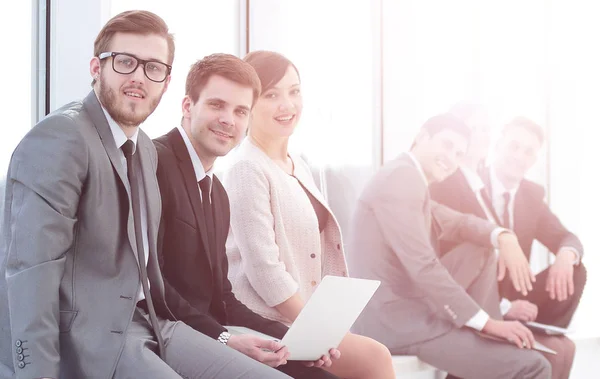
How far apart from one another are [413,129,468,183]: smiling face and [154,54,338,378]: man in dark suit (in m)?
1.61

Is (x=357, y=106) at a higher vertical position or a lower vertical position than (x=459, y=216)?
higher

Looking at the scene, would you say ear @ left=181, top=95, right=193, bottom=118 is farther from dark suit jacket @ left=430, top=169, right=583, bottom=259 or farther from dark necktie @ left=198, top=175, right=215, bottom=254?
dark suit jacket @ left=430, top=169, right=583, bottom=259

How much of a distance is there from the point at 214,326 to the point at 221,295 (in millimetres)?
260

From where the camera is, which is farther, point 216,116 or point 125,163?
point 216,116

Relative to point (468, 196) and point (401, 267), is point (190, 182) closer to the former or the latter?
point (401, 267)

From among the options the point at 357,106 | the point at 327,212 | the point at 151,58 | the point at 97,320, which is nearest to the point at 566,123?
the point at 357,106

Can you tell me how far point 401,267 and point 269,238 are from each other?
4.20ft

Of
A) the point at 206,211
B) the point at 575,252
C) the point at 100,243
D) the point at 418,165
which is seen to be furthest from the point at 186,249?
the point at 575,252

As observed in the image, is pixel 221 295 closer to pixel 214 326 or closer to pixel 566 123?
pixel 214 326

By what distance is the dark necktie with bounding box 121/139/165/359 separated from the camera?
1.96 metres

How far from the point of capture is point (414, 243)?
13.1 feet

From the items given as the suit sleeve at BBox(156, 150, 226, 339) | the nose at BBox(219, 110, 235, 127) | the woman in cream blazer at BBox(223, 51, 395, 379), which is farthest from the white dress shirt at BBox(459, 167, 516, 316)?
the suit sleeve at BBox(156, 150, 226, 339)

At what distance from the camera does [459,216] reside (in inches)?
166

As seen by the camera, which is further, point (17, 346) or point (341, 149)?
point (341, 149)
